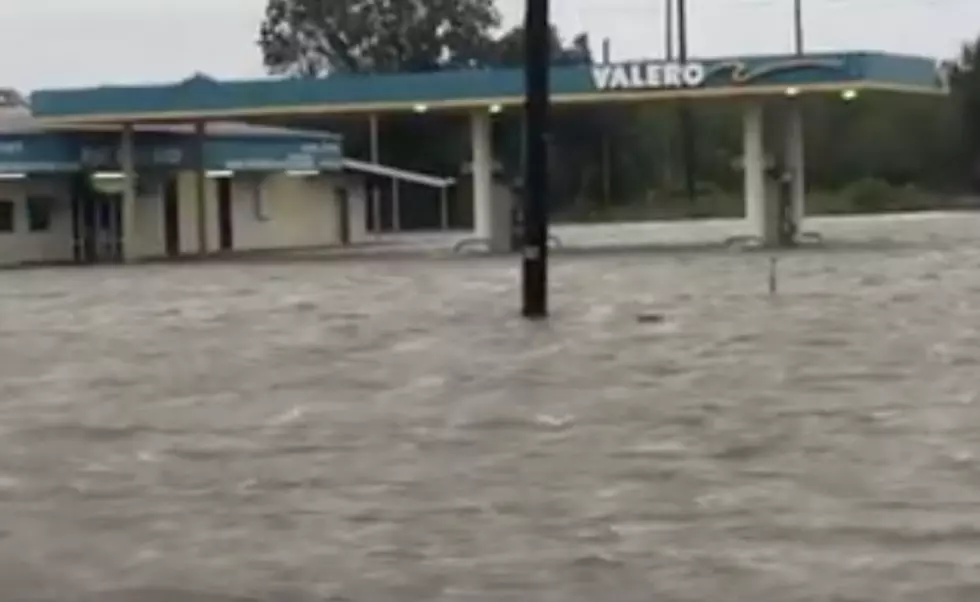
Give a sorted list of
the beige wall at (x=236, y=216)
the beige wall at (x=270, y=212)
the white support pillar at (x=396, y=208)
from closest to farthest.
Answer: the beige wall at (x=236, y=216) → the beige wall at (x=270, y=212) → the white support pillar at (x=396, y=208)

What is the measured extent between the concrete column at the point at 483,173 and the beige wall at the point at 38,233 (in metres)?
11.1

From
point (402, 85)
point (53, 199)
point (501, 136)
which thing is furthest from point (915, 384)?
point (501, 136)

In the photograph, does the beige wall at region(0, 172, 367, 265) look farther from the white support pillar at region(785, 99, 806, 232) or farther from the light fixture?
the white support pillar at region(785, 99, 806, 232)

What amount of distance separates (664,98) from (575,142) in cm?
4276

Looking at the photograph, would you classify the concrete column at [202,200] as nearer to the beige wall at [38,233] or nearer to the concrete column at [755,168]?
the beige wall at [38,233]

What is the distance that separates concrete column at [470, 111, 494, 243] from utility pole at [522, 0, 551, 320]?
2602 centimetres

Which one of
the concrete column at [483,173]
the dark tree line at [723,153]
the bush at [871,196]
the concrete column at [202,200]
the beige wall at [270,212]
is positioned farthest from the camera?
the bush at [871,196]

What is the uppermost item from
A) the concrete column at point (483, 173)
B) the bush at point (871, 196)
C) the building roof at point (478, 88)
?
the building roof at point (478, 88)

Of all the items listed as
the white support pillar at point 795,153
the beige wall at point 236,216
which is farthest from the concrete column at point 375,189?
the white support pillar at point 795,153

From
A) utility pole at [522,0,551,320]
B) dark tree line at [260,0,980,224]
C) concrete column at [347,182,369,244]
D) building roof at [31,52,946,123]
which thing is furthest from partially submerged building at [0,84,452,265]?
utility pole at [522,0,551,320]

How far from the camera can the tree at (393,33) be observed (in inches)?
4496

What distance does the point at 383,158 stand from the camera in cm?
9131

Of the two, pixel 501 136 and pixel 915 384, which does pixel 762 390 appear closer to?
pixel 915 384

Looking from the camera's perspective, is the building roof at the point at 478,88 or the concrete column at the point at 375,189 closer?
the building roof at the point at 478,88
